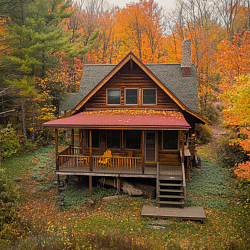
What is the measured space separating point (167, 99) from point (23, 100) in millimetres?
12034

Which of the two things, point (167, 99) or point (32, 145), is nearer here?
point (167, 99)

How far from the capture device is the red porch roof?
11.7 m

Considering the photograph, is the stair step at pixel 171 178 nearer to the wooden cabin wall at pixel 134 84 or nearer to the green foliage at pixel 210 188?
the green foliage at pixel 210 188

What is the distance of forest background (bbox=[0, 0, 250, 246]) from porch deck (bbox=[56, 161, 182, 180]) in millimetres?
3254

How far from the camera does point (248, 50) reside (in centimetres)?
1734

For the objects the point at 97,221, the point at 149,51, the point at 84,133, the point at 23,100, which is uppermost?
the point at 149,51

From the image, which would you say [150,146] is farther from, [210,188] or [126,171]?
[210,188]

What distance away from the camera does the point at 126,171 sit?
498 inches

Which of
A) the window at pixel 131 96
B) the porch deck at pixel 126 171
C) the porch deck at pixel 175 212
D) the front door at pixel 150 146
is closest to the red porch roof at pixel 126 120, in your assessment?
the window at pixel 131 96

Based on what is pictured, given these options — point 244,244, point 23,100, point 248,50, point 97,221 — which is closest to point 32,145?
point 23,100

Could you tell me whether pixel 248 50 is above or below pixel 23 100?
above

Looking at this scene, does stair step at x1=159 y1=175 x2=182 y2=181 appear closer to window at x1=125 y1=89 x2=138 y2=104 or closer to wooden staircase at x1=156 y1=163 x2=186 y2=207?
wooden staircase at x1=156 y1=163 x2=186 y2=207

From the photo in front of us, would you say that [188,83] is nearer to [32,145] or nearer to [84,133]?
[84,133]

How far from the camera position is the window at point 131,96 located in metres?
15.3
